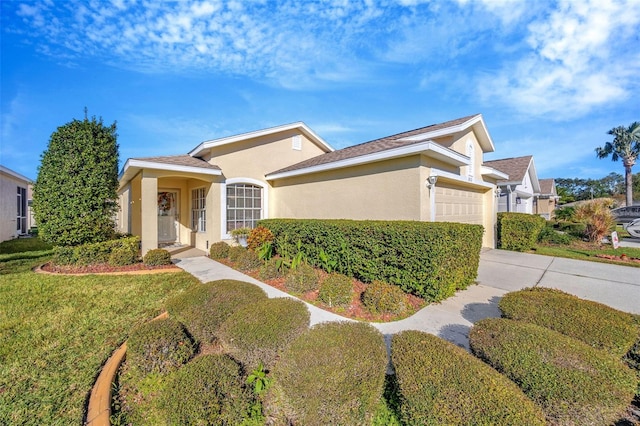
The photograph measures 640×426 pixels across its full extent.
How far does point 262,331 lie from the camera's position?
9.52 feet

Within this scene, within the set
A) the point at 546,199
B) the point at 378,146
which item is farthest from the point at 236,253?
the point at 546,199

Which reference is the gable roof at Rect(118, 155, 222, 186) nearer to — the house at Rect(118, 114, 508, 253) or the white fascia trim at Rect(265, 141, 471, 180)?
the house at Rect(118, 114, 508, 253)

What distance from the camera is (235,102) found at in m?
13.6

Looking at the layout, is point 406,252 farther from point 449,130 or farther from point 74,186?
point 74,186

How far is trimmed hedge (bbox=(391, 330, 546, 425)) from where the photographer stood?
5.72 feet

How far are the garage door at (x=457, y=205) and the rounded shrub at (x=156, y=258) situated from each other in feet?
27.9

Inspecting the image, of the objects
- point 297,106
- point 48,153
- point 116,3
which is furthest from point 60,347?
point 297,106

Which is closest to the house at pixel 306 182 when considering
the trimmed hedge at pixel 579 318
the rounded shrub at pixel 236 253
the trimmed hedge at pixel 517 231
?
the trimmed hedge at pixel 517 231

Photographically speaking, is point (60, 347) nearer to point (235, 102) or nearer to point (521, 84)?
point (235, 102)

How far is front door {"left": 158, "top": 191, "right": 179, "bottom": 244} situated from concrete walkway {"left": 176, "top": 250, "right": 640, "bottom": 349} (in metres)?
4.05

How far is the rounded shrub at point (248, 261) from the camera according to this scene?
25.8 ft

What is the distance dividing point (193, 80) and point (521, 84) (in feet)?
44.2

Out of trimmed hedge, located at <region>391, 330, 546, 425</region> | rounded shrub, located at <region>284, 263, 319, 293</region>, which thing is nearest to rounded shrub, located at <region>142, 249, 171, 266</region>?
rounded shrub, located at <region>284, 263, 319, 293</region>

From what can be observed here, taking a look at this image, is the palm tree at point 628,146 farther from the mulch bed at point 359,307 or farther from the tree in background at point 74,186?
the tree in background at point 74,186
